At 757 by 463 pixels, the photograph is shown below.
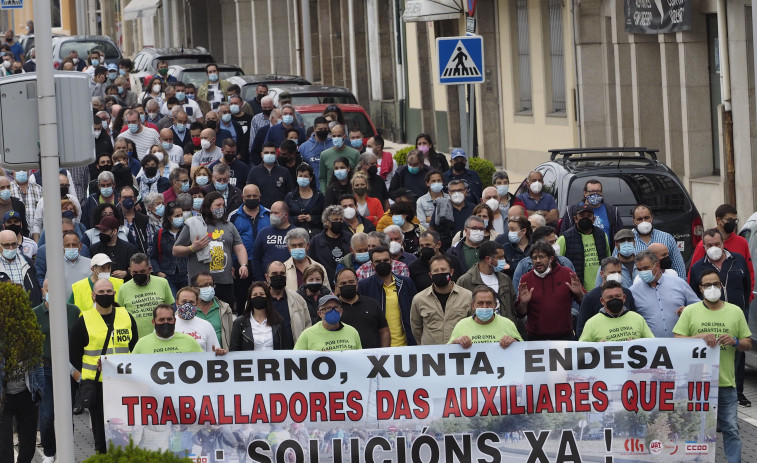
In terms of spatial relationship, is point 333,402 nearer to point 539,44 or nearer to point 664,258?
point 664,258

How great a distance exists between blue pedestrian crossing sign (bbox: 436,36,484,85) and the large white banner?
691 centimetres

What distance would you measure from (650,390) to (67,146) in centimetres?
443

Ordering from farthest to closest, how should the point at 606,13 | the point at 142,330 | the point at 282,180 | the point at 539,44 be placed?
the point at 539,44 < the point at 606,13 < the point at 282,180 < the point at 142,330

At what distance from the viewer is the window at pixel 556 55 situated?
28.6 metres

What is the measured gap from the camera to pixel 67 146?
8781 mm

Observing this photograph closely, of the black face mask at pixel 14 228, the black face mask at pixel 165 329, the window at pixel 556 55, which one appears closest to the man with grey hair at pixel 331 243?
the black face mask at pixel 14 228

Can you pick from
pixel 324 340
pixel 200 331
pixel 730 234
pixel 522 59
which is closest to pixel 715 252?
pixel 730 234

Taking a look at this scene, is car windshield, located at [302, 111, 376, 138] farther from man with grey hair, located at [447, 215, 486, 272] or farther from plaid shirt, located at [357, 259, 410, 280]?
plaid shirt, located at [357, 259, 410, 280]

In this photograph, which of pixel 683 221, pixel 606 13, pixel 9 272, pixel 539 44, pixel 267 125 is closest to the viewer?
pixel 9 272

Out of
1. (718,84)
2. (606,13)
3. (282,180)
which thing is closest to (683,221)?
(282,180)

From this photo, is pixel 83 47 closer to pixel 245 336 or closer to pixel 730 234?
pixel 730 234

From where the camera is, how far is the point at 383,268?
42.1 feet

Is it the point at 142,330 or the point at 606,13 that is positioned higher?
the point at 606,13

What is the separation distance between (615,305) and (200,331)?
118 inches
